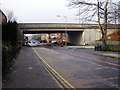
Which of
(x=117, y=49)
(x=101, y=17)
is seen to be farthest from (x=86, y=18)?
(x=117, y=49)

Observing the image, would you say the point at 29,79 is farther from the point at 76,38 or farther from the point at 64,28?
the point at 76,38

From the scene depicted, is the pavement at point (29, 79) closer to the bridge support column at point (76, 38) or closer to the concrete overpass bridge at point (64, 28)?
the concrete overpass bridge at point (64, 28)

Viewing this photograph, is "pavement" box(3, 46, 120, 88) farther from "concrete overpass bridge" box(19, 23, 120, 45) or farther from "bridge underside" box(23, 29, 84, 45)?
"bridge underside" box(23, 29, 84, 45)

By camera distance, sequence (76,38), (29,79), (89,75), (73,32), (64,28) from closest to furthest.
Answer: (29,79)
(89,75)
(64,28)
(73,32)
(76,38)

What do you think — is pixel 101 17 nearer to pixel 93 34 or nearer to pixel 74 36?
pixel 93 34

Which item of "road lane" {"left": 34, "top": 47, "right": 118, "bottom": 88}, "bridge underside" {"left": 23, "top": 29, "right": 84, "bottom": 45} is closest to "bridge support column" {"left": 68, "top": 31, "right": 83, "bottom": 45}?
"bridge underside" {"left": 23, "top": 29, "right": 84, "bottom": 45}

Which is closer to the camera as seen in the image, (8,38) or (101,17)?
(8,38)

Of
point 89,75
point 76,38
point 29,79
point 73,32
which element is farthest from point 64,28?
point 29,79

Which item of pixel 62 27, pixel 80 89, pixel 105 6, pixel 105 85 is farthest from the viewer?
pixel 62 27

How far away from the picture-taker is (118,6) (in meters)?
45.8

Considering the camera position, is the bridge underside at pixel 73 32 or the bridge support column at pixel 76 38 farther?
the bridge support column at pixel 76 38

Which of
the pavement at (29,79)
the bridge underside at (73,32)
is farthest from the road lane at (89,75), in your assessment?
the bridge underside at (73,32)

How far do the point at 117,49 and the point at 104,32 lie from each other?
5513 millimetres

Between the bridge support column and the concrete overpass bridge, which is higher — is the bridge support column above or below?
below
